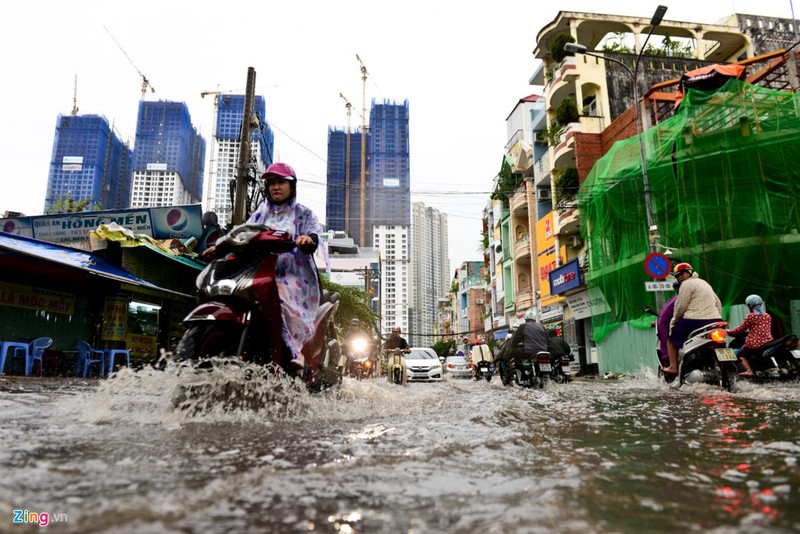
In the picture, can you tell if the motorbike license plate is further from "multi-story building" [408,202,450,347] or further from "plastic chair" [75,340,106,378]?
"multi-story building" [408,202,450,347]

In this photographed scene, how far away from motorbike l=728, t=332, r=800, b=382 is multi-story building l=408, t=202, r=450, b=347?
10412 cm

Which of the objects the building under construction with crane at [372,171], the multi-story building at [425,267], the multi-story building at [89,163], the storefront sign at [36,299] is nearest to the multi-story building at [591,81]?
the storefront sign at [36,299]

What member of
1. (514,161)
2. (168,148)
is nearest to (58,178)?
(168,148)

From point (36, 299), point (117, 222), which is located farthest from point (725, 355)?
point (117, 222)

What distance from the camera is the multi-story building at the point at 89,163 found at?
49.5m

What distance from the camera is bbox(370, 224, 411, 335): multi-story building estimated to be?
362 ft

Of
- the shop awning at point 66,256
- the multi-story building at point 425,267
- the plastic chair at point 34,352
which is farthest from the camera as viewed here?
the multi-story building at point 425,267

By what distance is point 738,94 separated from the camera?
42.3 ft

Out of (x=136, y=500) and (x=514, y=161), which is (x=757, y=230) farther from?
(x=514, y=161)

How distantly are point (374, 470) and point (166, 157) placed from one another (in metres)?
65.7

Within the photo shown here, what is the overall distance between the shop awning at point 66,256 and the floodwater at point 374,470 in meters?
6.70

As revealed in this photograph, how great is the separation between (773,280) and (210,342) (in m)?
12.5

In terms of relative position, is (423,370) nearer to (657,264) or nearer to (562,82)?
(657,264)

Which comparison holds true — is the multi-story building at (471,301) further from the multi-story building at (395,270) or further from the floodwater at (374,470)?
the floodwater at (374,470)
